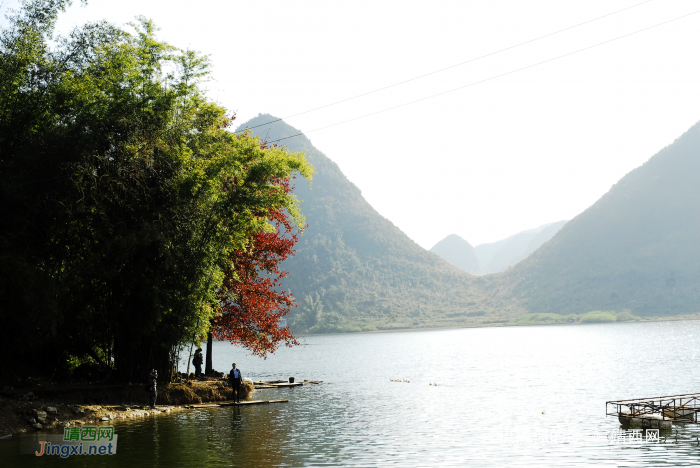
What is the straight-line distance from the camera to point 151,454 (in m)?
16.8

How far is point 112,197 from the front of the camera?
77.4 feet

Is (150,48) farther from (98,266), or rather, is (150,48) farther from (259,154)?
(98,266)

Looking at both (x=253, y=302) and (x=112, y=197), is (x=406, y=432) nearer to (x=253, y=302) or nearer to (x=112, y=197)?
(x=253, y=302)

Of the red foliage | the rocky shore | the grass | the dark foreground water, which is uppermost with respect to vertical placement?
the red foliage

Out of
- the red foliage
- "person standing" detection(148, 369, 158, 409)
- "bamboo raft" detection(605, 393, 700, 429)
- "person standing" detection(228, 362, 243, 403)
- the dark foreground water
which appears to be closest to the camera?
the dark foreground water

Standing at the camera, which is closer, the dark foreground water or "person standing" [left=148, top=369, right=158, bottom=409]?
the dark foreground water

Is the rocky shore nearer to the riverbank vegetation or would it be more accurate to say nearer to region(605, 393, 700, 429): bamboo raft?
the riverbank vegetation

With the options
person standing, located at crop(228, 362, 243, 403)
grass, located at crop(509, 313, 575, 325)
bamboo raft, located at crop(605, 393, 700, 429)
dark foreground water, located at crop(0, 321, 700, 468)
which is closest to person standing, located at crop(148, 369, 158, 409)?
dark foreground water, located at crop(0, 321, 700, 468)

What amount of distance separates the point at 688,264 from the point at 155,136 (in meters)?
214

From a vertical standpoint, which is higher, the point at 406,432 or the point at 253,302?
the point at 253,302

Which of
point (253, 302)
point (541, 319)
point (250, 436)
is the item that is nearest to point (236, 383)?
point (253, 302)

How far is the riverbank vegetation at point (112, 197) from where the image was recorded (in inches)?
902

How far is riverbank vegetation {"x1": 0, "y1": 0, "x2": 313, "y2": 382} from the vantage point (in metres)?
22.9

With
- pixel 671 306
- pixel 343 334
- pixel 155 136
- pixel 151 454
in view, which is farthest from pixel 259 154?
pixel 671 306
